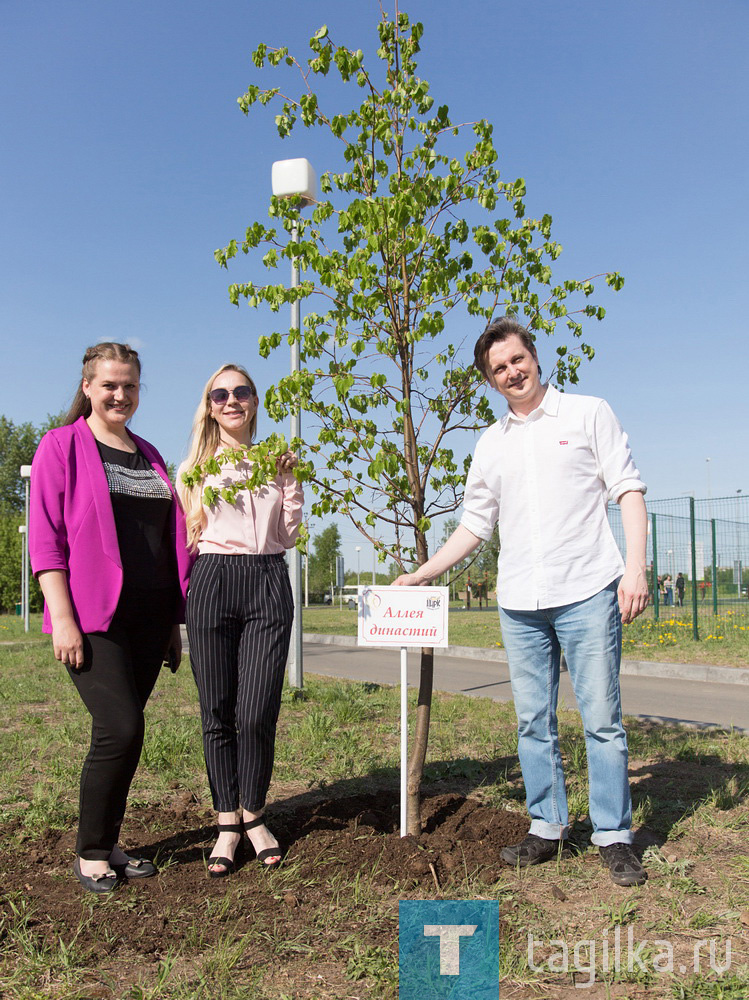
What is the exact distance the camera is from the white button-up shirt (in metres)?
3.15

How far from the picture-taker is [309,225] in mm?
3676

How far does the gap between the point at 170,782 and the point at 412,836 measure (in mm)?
1792

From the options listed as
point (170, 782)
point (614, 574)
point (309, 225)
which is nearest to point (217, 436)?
point (309, 225)

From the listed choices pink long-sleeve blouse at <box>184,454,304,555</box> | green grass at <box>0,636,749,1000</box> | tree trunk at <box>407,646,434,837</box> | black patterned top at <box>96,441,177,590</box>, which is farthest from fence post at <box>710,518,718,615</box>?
black patterned top at <box>96,441,177,590</box>

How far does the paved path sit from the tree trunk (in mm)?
3878

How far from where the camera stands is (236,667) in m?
3.34

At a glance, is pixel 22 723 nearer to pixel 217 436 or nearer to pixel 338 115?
pixel 217 436

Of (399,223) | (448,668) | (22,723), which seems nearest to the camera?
(399,223)

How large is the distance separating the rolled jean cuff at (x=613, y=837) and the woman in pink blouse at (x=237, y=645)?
1280 mm

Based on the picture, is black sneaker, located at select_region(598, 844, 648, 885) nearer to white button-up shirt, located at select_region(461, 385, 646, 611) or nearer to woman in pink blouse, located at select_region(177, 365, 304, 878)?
white button-up shirt, located at select_region(461, 385, 646, 611)

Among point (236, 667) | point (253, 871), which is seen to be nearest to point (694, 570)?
point (236, 667)

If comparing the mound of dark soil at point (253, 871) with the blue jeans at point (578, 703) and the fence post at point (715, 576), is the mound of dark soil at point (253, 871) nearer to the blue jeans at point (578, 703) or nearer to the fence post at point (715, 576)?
the blue jeans at point (578, 703)

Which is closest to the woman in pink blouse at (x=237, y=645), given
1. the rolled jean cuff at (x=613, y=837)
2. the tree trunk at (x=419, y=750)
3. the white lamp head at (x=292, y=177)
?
the tree trunk at (x=419, y=750)

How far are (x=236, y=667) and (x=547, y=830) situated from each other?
145 centimetres
